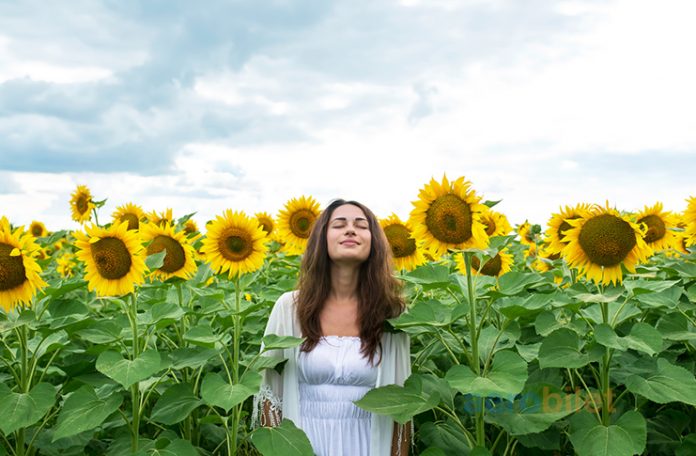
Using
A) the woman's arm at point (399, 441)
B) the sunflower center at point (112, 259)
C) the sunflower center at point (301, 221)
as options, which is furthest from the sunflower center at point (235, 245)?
the sunflower center at point (301, 221)

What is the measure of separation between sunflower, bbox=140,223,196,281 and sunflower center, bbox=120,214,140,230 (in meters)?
2.22

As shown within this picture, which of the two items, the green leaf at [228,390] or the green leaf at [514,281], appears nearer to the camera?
the green leaf at [228,390]

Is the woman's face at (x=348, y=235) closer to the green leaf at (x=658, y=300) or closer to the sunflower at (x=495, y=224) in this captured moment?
the green leaf at (x=658, y=300)

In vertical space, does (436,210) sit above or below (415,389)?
above

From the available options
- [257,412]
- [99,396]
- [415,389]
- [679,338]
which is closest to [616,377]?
[679,338]

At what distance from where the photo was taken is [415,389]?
3.89 m

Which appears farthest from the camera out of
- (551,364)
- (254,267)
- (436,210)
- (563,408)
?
(254,267)

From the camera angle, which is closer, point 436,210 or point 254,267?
point 436,210

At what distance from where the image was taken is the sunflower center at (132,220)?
273 inches

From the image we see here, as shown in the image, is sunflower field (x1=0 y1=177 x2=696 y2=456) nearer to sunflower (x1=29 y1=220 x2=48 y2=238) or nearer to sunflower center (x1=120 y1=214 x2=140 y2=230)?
sunflower center (x1=120 y1=214 x2=140 y2=230)

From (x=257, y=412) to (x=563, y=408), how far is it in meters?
1.83

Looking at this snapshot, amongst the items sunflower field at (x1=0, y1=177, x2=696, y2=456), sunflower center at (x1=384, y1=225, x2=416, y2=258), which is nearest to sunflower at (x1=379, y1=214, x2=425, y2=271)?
sunflower center at (x1=384, y1=225, x2=416, y2=258)

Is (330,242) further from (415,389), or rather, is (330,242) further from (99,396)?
(99,396)

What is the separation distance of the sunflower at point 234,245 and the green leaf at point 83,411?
3.42 ft
